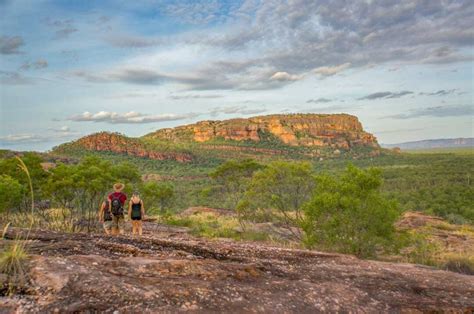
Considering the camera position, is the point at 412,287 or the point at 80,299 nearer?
the point at 80,299

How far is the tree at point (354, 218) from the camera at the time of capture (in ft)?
48.7

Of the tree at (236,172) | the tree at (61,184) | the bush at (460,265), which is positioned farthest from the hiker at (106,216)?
the tree at (236,172)

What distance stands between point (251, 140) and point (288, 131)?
729 inches

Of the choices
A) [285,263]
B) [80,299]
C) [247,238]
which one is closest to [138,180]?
[247,238]

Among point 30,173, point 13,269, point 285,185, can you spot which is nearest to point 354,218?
point 285,185

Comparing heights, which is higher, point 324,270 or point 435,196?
point 324,270

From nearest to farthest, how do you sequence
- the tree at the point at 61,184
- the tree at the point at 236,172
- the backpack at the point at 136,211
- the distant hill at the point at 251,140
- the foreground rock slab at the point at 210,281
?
the foreground rock slab at the point at 210,281 → the backpack at the point at 136,211 → the tree at the point at 61,184 → the tree at the point at 236,172 → the distant hill at the point at 251,140

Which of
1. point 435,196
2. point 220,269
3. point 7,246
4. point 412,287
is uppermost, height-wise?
point 7,246

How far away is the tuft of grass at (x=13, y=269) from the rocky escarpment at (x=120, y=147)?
281 feet

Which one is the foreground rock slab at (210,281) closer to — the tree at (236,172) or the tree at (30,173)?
the tree at (30,173)

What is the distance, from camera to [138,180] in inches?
1193

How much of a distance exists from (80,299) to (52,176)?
1829 centimetres

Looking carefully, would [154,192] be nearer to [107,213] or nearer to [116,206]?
[107,213]

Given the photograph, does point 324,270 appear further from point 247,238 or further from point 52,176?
point 52,176
